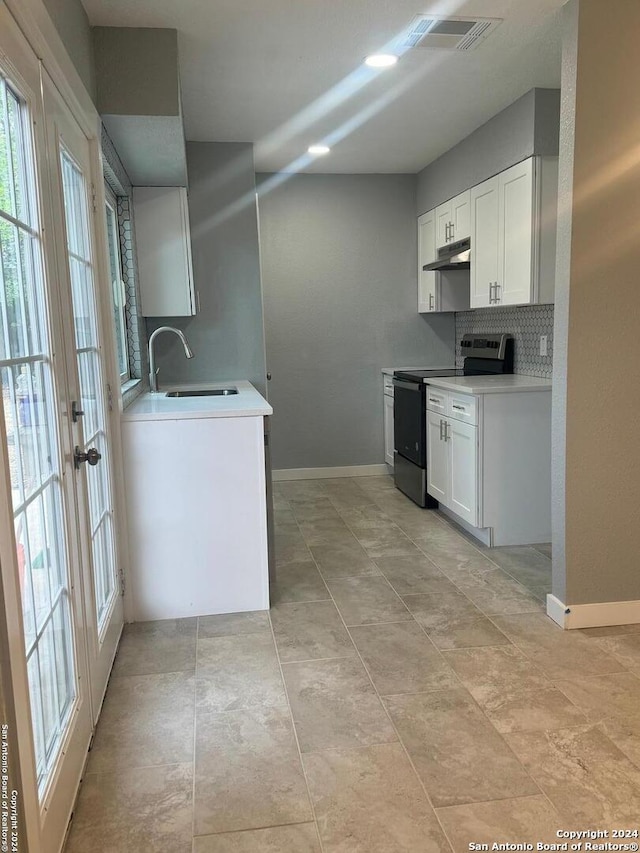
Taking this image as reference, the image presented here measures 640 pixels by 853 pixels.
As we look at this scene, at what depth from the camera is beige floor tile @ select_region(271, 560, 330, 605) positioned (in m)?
3.12

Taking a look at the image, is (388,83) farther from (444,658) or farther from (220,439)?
(444,658)

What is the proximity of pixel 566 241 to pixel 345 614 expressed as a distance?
179 centimetres

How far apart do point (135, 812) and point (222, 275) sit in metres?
3.25

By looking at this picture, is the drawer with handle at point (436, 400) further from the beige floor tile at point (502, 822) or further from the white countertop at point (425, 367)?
the beige floor tile at point (502, 822)

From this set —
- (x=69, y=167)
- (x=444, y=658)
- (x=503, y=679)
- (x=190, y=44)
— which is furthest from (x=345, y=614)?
(x=190, y=44)

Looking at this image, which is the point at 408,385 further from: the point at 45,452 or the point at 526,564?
the point at 45,452

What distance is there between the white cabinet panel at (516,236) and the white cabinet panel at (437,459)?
2.81ft

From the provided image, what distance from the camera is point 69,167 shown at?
219 cm

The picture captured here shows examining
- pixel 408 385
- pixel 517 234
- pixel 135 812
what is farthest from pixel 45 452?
pixel 408 385

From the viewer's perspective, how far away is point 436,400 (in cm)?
426

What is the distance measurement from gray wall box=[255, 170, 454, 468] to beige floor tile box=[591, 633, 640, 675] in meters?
3.13

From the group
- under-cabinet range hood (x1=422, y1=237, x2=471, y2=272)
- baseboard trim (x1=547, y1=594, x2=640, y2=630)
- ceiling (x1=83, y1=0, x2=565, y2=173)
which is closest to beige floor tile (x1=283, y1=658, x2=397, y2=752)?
baseboard trim (x1=547, y1=594, x2=640, y2=630)

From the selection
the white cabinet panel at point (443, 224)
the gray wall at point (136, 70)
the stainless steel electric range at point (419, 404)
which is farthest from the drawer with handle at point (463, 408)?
the gray wall at point (136, 70)

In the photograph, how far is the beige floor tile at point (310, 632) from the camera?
8.41ft
